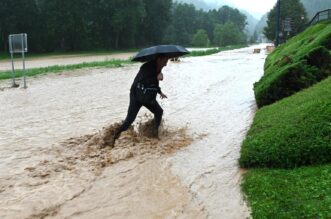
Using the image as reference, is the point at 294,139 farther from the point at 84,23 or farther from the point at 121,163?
the point at 84,23

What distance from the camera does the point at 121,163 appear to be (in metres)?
7.76

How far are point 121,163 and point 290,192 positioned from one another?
3308 millimetres

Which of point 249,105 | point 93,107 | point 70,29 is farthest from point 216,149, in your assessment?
point 70,29

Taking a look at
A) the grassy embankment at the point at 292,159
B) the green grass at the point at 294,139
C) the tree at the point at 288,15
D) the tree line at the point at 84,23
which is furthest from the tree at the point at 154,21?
the green grass at the point at 294,139

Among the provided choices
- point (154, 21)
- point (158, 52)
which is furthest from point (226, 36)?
point (158, 52)

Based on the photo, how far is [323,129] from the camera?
652 centimetres

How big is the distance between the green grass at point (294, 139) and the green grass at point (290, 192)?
255 millimetres

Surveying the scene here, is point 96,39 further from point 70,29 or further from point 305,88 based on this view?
point 305,88

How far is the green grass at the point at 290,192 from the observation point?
4820mm

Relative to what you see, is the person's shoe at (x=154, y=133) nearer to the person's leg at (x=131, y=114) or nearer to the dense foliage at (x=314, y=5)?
the person's leg at (x=131, y=114)

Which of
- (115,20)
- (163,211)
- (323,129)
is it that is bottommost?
(163,211)

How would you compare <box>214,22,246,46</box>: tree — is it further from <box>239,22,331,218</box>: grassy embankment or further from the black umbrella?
the black umbrella

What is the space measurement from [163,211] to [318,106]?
3.32m

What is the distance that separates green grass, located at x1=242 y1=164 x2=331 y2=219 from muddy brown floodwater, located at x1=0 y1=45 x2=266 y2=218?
23 cm
